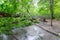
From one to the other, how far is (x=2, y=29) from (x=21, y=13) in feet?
11.3

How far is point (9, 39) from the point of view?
32.4 ft

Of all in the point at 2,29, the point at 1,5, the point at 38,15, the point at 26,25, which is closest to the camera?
the point at 1,5

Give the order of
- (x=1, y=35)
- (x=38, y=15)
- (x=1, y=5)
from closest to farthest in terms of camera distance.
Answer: (x=1, y=5) → (x=1, y=35) → (x=38, y=15)

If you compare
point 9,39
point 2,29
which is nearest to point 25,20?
point 2,29

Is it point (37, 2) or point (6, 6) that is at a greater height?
point (6, 6)

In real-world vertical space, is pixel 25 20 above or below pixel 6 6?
below

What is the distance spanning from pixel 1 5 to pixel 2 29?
5.92m

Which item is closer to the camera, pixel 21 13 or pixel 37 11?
pixel 21 13

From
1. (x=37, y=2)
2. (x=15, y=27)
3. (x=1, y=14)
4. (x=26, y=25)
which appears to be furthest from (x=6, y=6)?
(x=37, y=2)

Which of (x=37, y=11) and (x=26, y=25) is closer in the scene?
(x=26, y=25)

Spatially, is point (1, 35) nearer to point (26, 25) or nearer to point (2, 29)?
point (2, 29)

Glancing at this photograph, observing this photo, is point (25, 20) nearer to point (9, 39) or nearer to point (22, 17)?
point (22, 17)

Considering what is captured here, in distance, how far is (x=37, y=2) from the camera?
23.8 meters

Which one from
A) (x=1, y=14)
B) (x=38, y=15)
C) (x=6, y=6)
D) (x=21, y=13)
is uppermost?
(x=6, y=6)
